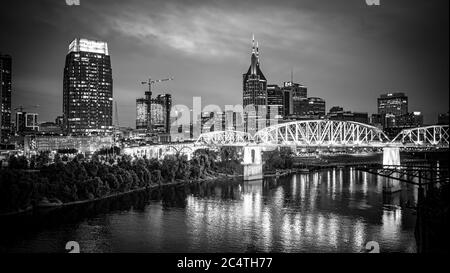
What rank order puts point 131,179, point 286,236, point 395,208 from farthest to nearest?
point 131,179, point 395,208, point 286,236

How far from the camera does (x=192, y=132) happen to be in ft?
125

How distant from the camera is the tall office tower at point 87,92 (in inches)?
990

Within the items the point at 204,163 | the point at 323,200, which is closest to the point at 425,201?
the point at 323,200

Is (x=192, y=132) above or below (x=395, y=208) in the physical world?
above

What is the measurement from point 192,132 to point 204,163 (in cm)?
2328

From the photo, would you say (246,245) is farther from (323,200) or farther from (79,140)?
(79,140)

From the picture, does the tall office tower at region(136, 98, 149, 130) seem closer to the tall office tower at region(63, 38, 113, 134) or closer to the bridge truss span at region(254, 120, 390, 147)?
the tall office tower at region(63, 38, 113, 134)

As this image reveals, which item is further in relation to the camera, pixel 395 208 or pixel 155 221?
pixel 395 208

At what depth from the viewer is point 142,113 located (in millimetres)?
42562

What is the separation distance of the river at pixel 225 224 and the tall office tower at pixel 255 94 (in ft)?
72.2

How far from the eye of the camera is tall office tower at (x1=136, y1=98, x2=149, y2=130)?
1654 inches

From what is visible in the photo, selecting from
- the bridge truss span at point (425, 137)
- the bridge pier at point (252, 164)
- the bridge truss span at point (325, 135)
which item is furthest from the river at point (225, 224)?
the bridge truss span at point (325, 135)

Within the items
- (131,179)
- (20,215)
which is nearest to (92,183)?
(131,179)

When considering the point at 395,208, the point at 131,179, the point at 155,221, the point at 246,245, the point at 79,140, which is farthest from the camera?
the point at 79,140
